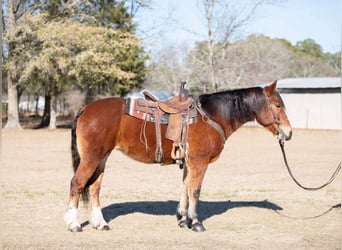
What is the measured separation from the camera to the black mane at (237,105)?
663 cm

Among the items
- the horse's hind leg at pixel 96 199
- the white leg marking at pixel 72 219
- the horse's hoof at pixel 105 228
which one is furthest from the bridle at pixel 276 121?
the white leg marking at pixel 72 219

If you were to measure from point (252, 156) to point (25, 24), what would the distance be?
53.7 ft

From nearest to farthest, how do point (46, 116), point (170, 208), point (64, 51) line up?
point (170, 208) → point (64, 51) → point (46, 116)

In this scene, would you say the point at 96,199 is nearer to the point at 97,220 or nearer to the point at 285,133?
the point at 97,220

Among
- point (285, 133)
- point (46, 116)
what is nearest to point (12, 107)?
point (46, 116)

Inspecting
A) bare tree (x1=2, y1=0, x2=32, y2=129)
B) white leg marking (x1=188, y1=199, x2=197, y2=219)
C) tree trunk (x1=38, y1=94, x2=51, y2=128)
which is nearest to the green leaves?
bare tree (x1=2, y1=0, x2=32, y2=129)

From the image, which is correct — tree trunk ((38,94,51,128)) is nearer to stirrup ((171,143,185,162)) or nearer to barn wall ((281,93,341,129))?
barn wall ((281,93,341,129))

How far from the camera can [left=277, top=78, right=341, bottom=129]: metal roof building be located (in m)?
34.6

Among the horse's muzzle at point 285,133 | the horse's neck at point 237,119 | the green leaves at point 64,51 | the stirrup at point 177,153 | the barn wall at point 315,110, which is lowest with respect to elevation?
the barn wall at point 315,110

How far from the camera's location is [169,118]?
20.9 feet

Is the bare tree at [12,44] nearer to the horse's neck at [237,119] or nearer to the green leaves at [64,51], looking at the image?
the green leaves at [64,51]

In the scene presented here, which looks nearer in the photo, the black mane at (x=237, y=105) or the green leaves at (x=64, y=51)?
the black mane at (x=237, y=105)

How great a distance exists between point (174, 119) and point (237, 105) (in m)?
0.96

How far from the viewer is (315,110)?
1403 inches
